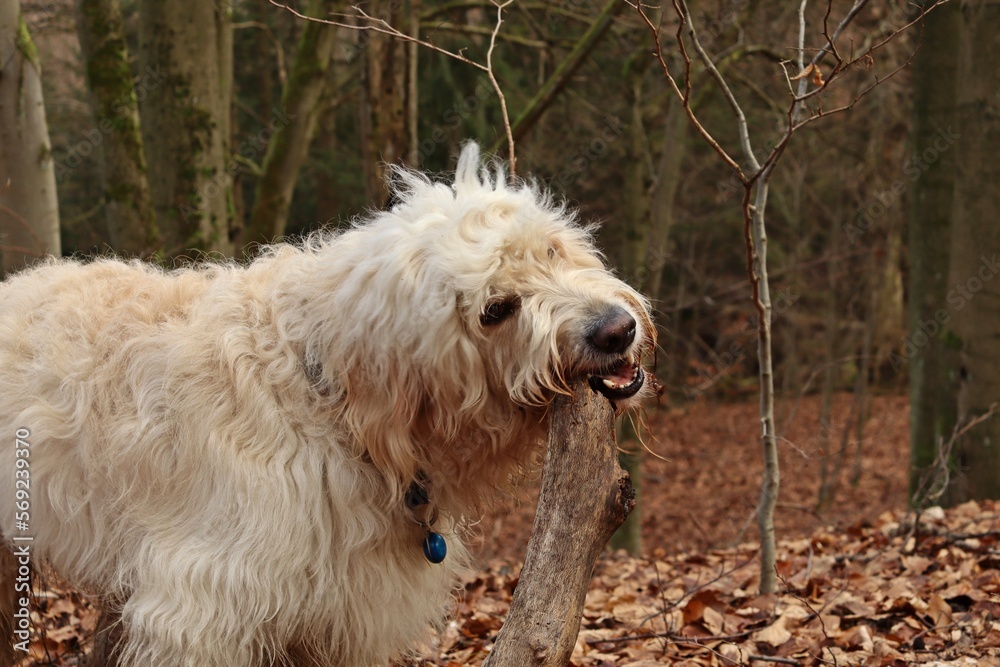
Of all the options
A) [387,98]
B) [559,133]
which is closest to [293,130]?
[387,98]

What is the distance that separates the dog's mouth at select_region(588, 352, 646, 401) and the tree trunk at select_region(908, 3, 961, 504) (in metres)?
5.53

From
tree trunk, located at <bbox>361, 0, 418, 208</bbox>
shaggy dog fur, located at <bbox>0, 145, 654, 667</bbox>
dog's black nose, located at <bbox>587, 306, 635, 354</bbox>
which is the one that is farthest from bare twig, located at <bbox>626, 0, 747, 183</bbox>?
tree trunk, located at <bbox>361, 0, 418, 208</bbox>

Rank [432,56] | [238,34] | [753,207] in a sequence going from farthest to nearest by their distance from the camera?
[238,34] < [432,56] < [753,207]

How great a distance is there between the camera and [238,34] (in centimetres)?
1411

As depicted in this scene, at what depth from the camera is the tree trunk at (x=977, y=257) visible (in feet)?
21.2

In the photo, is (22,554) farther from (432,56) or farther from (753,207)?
(432,56)

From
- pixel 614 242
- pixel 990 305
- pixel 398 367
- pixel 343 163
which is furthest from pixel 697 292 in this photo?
pixel 398 367

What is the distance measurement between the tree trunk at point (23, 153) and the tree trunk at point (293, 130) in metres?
2.72

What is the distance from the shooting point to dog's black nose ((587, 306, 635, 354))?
267 cm

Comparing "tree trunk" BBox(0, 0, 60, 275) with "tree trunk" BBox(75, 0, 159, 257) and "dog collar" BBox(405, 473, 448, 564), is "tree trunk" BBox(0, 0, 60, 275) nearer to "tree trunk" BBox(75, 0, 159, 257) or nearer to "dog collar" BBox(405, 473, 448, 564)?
"tree trunk" BBox(75, 0, 159, 257)

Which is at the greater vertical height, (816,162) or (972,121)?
(816,162)

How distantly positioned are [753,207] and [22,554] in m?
3.03

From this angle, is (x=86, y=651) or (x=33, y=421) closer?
(x=33, y=421)

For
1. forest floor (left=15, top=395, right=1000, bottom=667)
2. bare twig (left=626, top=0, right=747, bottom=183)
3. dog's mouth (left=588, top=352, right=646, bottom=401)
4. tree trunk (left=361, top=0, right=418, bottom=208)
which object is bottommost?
forest floor (left=15, top=395, right=1000, bottom=667)
